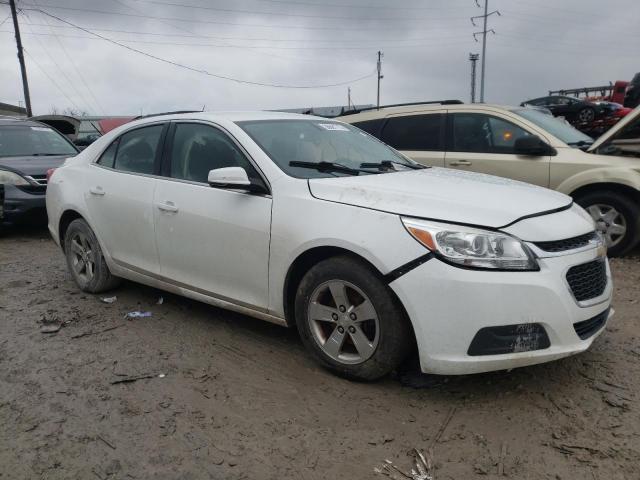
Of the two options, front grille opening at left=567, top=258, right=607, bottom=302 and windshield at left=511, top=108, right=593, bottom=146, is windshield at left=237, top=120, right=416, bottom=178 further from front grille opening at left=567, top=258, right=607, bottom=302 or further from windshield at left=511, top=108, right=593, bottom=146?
windshield at left=511, top=108, right=593, bottom=146

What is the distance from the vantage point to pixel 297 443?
8.69ft

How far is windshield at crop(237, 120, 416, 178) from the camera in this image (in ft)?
11.8

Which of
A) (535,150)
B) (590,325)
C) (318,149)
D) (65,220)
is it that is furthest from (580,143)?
(65,220)

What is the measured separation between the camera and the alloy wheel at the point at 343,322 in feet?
9.85

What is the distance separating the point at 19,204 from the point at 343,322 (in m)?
6.02

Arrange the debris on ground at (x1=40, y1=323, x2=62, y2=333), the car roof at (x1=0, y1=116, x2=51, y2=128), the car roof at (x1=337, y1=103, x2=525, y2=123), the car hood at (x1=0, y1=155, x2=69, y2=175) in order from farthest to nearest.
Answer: the car roof at (x1=0, y1=116, x2=51, y2=128) → the car hood at (x1=0, y1=155, x2=69, y2=175) → the car roof at (x1=337, y1=103, x2=525, y2=123) → the debris on ground at (x1=40, y1=323, x2=62, y2=333)

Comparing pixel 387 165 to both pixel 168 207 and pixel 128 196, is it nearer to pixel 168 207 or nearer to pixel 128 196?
pixel 168 207

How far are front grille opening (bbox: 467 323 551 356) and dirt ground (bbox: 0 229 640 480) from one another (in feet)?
1.23

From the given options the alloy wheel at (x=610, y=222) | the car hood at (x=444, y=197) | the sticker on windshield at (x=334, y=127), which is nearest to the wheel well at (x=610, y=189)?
the alloy wheel at (x=610, y=222)

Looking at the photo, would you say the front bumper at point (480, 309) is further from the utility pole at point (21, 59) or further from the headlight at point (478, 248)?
the utility pole at point (21, 59)

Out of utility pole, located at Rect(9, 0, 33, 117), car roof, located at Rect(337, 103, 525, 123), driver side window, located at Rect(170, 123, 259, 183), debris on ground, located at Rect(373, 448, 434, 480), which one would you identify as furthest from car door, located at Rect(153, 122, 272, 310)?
utility pole, located at Rect(9, 0, 33, 117)

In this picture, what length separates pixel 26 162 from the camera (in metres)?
7.80

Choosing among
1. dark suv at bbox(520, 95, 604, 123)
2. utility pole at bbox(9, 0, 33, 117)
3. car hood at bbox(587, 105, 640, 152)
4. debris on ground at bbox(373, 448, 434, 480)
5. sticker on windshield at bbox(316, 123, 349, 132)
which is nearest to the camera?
debris on ground at bbox(373, 448, 434, 480)

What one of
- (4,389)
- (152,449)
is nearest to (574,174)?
(152,449)
